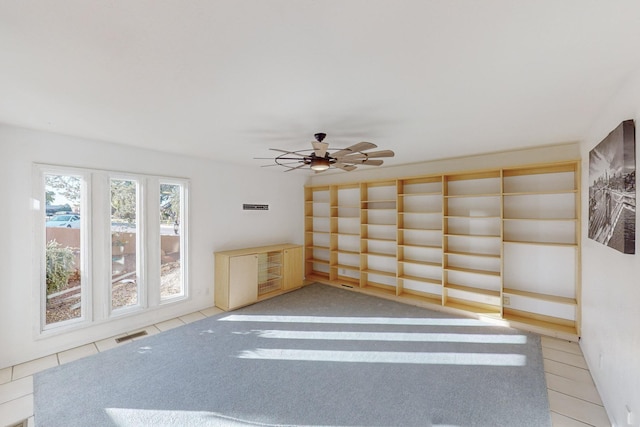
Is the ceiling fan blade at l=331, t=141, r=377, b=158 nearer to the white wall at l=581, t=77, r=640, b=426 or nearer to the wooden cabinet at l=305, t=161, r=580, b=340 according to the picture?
the white wall at l=581, t=77, r=640, b=426

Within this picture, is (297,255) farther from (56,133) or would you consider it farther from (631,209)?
(631,209)

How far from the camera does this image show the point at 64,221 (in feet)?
10.8

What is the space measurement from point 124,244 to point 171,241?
2.06 feet

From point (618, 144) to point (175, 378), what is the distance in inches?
163

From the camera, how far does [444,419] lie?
2.13 meters

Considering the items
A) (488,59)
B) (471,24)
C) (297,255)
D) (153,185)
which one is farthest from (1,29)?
(297,255)

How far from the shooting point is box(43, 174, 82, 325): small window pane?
3203mm

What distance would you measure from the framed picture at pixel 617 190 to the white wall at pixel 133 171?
15.7ft

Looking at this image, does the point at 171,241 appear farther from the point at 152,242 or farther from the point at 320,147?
the point at 320,147

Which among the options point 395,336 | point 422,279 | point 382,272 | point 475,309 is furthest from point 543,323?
point 382,272

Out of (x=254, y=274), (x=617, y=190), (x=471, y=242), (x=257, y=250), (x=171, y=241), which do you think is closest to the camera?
(x=617, y=190)

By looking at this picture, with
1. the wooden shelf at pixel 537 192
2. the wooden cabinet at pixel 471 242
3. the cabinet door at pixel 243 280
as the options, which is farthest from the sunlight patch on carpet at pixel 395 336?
the wooden shelf at pixel 537 192

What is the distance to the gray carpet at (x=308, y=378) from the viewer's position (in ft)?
7.13

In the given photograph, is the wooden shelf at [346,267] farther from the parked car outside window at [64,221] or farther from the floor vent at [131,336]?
the parked car outside window at [64,221]
